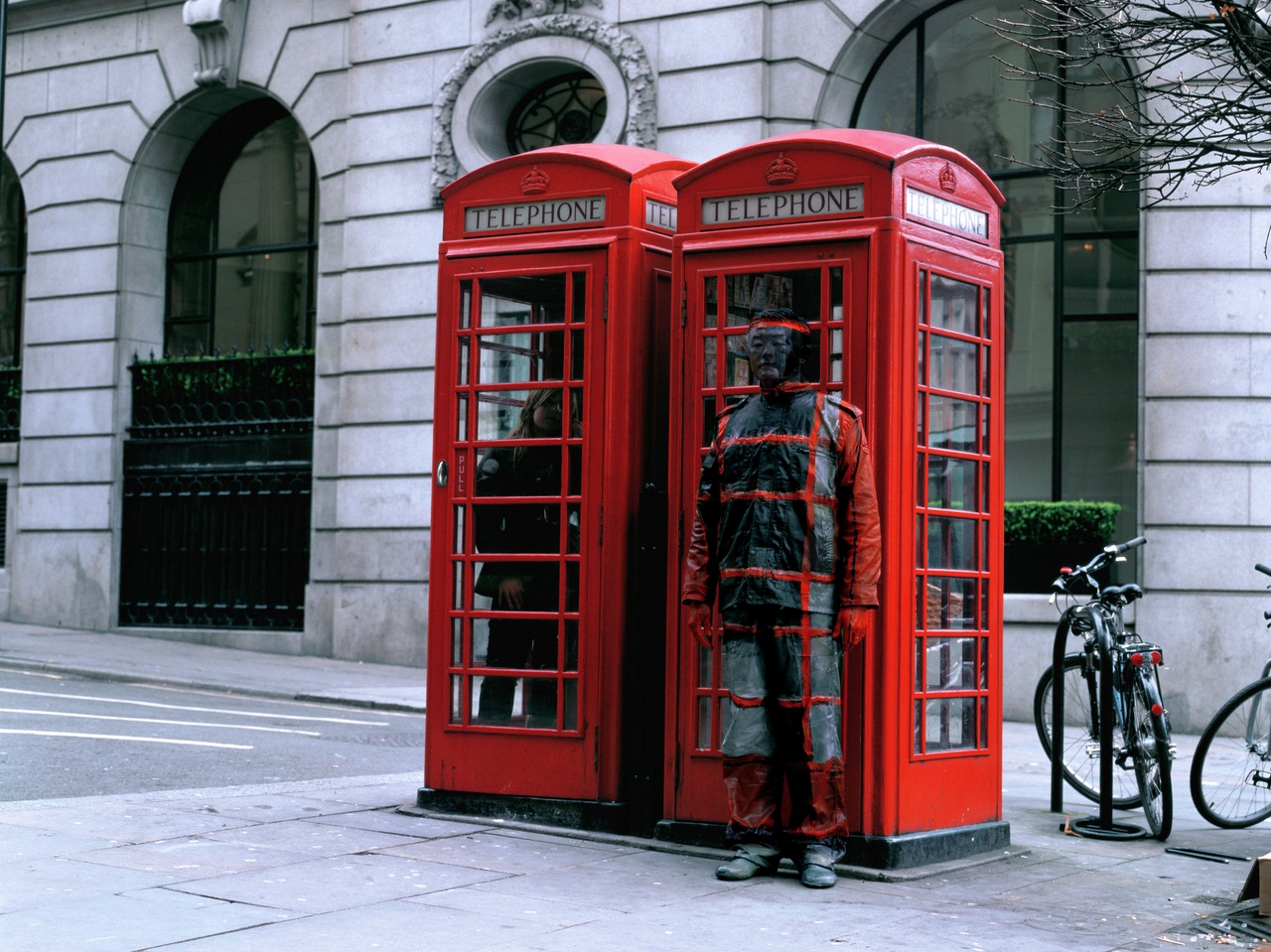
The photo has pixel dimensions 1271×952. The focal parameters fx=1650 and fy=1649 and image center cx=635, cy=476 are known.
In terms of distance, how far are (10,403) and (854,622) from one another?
1664 centimetres

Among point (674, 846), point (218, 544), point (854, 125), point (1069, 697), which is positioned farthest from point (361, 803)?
point (218, 544)

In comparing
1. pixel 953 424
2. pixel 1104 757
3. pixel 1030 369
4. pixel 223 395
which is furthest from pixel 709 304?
pixel 223 395

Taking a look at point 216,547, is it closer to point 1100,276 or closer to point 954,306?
point 1100,276

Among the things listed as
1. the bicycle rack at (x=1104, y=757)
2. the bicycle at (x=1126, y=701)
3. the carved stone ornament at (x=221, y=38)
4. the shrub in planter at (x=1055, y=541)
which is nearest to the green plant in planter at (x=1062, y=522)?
the shrub in planter at (x=1055, y=541)

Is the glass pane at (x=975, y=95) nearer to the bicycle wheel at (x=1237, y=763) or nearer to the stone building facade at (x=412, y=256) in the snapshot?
the stone building facade at (x=412, y=256)

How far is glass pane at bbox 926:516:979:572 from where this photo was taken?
6965 mm

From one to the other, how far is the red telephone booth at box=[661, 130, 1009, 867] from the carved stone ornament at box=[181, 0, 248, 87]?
12833 mm

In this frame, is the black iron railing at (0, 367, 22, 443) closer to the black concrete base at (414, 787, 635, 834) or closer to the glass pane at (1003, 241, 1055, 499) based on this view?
the glass pane at (1003, 241, 1055, 499)

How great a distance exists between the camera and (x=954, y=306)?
715 centimetres

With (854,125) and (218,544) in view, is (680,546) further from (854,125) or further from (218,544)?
(218,544)

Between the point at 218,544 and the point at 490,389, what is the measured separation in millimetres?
11572

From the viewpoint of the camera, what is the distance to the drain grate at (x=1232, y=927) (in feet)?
18.3

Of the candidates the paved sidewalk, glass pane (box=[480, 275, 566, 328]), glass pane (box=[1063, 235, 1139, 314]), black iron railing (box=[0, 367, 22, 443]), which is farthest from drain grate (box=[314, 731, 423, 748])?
black iron railing (box=[0, 367, 22, 443])

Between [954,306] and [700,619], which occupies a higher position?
[954,306]
